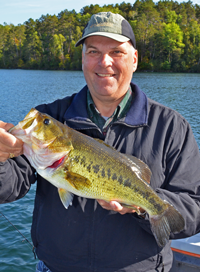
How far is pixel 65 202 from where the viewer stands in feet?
9.32

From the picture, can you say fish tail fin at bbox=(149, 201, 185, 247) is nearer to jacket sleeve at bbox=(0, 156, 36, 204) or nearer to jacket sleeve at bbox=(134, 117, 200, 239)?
jacket sleeve at bbox=(134, 117, 200, 239)

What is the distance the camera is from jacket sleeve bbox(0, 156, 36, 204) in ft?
9.27

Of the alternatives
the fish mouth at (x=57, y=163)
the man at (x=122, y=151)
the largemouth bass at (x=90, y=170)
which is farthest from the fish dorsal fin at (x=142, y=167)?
the fish mouth at (x=57, y=163)

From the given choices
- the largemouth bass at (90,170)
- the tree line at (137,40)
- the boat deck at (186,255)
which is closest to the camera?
the largemouth bass at (90,170)

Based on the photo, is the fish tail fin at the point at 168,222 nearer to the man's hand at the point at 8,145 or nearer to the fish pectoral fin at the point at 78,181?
the fish pectoral fin at the point at 78,181

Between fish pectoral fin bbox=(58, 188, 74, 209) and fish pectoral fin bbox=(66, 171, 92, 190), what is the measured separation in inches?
5.0

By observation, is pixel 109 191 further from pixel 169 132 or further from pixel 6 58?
pixel 6 58

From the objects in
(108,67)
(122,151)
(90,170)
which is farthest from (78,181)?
(108,67)

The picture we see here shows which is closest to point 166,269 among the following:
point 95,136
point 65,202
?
point 65,202

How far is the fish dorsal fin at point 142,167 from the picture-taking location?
2.86 metres

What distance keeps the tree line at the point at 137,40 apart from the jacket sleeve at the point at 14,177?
8860 cm

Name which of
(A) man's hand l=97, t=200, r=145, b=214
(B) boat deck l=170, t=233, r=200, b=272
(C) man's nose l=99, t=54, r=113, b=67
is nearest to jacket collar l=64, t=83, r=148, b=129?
(C) man's nose l=99, t=54, r=113, b=67

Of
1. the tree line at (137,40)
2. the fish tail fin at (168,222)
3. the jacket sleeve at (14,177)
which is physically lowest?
the fish tail fin at (168,222)

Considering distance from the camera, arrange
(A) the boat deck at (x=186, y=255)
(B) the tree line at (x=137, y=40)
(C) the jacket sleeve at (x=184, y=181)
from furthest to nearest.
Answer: (B) the tree line at (x=137, y=40), (A) the boat deck at (x=186, y=255), (C) the jacket sleeve at (x=184, y=181)
